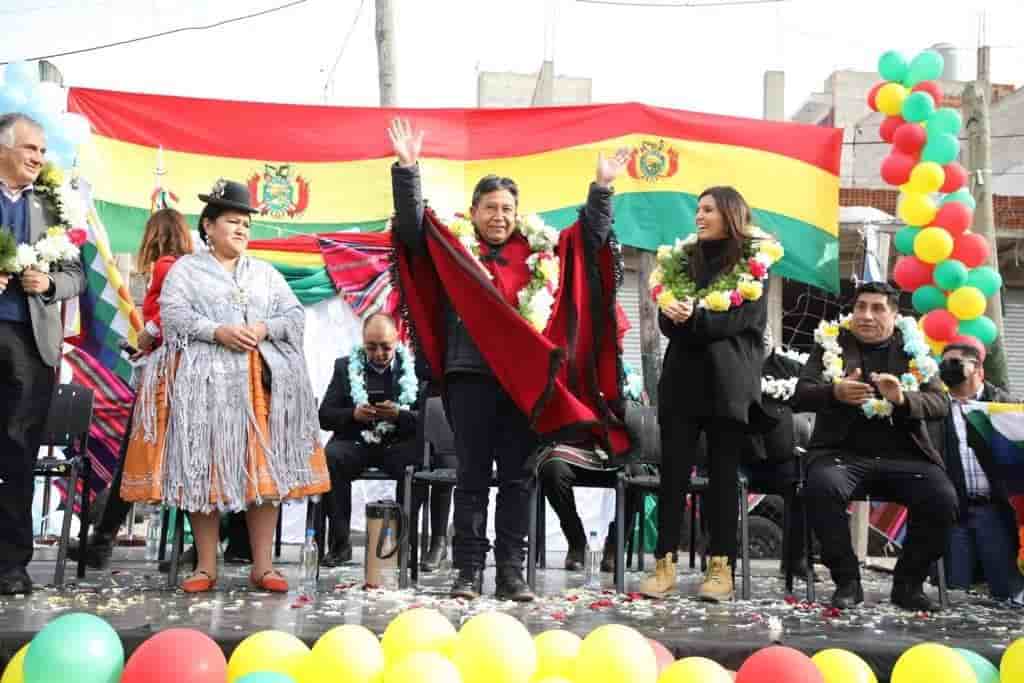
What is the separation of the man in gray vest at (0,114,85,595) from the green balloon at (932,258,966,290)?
6.07m

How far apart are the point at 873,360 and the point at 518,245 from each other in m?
1.89

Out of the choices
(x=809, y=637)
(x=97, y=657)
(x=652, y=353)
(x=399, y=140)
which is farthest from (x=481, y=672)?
(x=652, y=353)

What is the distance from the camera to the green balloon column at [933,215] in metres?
8.55

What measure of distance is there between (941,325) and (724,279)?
143 inches

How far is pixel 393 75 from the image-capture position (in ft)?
37.0

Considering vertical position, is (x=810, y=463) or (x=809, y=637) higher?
(x=810, y=463)

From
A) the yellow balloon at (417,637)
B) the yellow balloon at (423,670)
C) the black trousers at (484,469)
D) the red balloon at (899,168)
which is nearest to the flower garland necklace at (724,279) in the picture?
the black trousers at (484,469)

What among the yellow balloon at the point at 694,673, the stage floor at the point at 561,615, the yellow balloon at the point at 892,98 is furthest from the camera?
the yellow balloon at the point at 892,98

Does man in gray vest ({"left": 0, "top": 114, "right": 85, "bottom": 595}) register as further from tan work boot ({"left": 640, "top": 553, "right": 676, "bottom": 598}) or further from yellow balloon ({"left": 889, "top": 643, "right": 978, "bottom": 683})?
yellow balloon ({"left": 889, "top": 643, "right": 978, "bottom": 683})

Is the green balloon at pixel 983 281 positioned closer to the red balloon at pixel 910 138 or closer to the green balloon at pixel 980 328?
the green balloon at pixel 980 328

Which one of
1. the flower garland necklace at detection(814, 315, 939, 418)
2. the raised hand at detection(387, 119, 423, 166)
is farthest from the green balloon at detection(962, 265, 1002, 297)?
the raised hand at detection(387, 119, 423, 166)

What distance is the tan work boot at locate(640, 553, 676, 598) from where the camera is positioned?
17.6 ft

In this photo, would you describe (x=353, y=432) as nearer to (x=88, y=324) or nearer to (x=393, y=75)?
(x=88, y=324)

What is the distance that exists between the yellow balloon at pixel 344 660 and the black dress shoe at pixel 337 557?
4.28m
